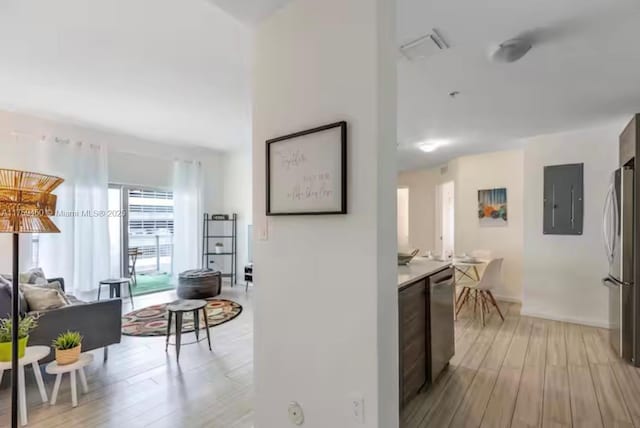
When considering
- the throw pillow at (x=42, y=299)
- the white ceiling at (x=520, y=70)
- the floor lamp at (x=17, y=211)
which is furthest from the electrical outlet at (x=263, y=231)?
the throw pillow at (x=42, y=299)

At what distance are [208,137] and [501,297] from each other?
5458mm

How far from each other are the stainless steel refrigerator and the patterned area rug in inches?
165

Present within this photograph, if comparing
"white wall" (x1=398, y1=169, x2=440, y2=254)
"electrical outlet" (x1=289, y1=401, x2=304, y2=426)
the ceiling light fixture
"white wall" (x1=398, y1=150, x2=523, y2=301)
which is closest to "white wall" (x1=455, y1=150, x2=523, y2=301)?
"white wall" (x1=398, y1=150, x2=523, y2=301)

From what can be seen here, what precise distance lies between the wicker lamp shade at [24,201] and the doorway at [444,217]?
6.23 metres

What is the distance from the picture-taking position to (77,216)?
4496 millimetres

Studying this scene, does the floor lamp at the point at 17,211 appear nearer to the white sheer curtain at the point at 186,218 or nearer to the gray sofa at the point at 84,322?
the gray sofa at the point at 84,322

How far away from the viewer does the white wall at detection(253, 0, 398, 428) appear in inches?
51.4

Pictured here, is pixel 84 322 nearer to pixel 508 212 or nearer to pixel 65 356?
pixel 65 356

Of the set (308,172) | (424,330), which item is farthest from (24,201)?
(424,330)

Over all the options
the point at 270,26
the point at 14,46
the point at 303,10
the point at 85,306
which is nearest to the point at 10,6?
the point at 14,46

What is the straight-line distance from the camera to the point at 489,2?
169 centimetres

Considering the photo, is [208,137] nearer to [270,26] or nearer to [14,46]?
A: [14,46]

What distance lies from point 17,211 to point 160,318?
303 centimetres

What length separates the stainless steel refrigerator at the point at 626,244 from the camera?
279 centimetres
